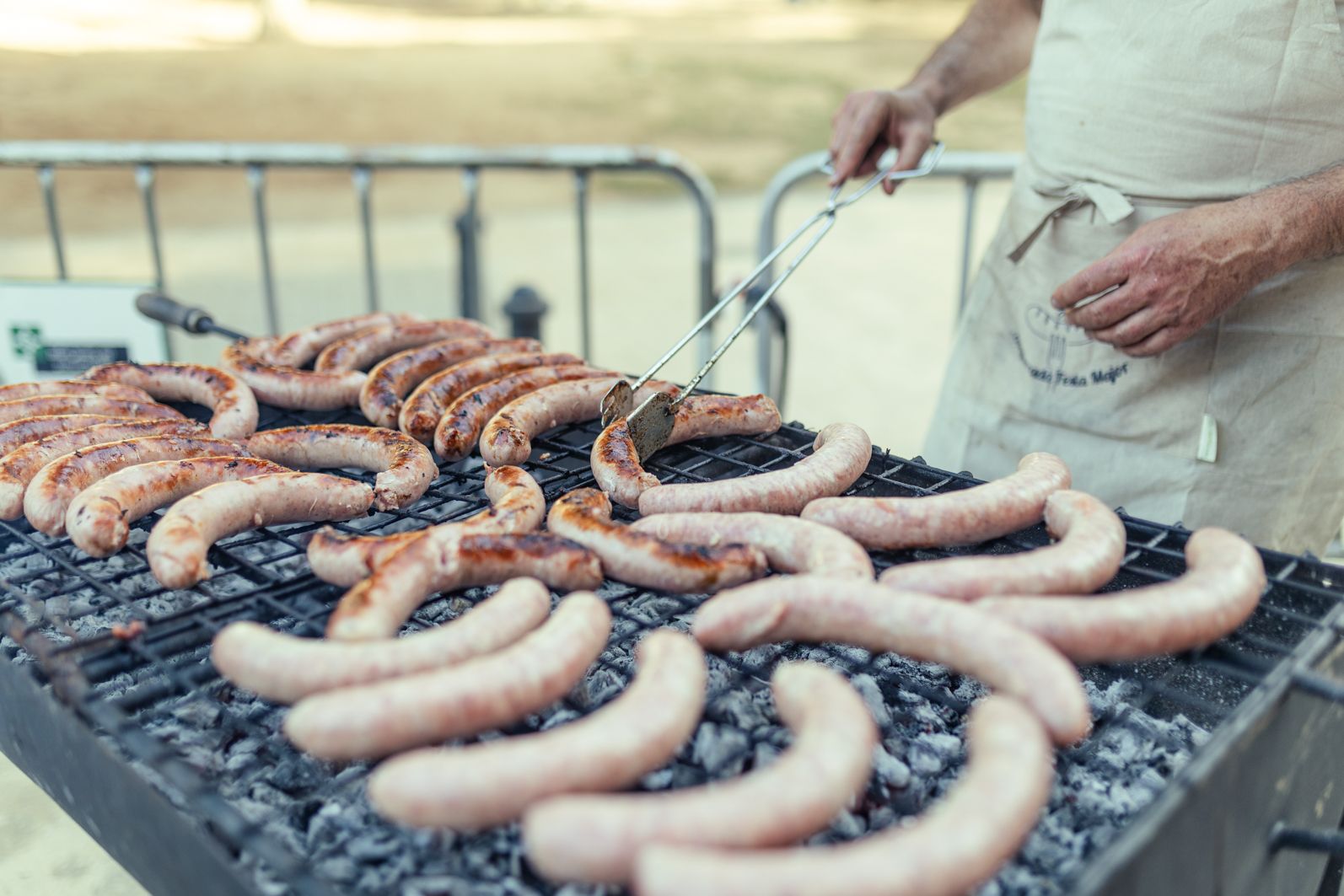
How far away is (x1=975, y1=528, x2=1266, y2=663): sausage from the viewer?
5.83ft

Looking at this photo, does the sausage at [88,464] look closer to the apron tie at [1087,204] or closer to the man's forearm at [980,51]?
the apron tie at [1087,204]

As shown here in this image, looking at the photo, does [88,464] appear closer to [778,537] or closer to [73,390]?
[73,390]

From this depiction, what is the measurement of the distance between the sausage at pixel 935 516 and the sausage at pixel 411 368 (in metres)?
1.32

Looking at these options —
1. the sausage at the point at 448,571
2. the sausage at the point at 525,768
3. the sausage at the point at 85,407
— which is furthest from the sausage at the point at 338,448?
the sausage at the point at 525,768

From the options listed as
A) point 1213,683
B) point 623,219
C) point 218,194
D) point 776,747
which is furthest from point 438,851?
point 218,194

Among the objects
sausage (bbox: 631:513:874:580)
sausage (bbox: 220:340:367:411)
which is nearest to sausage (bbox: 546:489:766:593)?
sausage (bbox: 631:513:874:580)

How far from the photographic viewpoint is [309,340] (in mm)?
3643

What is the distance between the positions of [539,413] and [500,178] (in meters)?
21.6

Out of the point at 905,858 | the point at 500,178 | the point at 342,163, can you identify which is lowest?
Result: the point at 905,858

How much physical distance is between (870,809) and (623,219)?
55.5 feet

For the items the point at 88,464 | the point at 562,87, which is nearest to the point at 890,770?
the point at 88,464

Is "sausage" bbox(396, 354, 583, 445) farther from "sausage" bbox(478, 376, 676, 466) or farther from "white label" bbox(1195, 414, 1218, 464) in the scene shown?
"white label" bbox(1195, 414, 1218, 464)

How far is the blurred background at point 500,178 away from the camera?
35.3ft

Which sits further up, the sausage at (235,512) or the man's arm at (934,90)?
the man's arm at (934,90)
